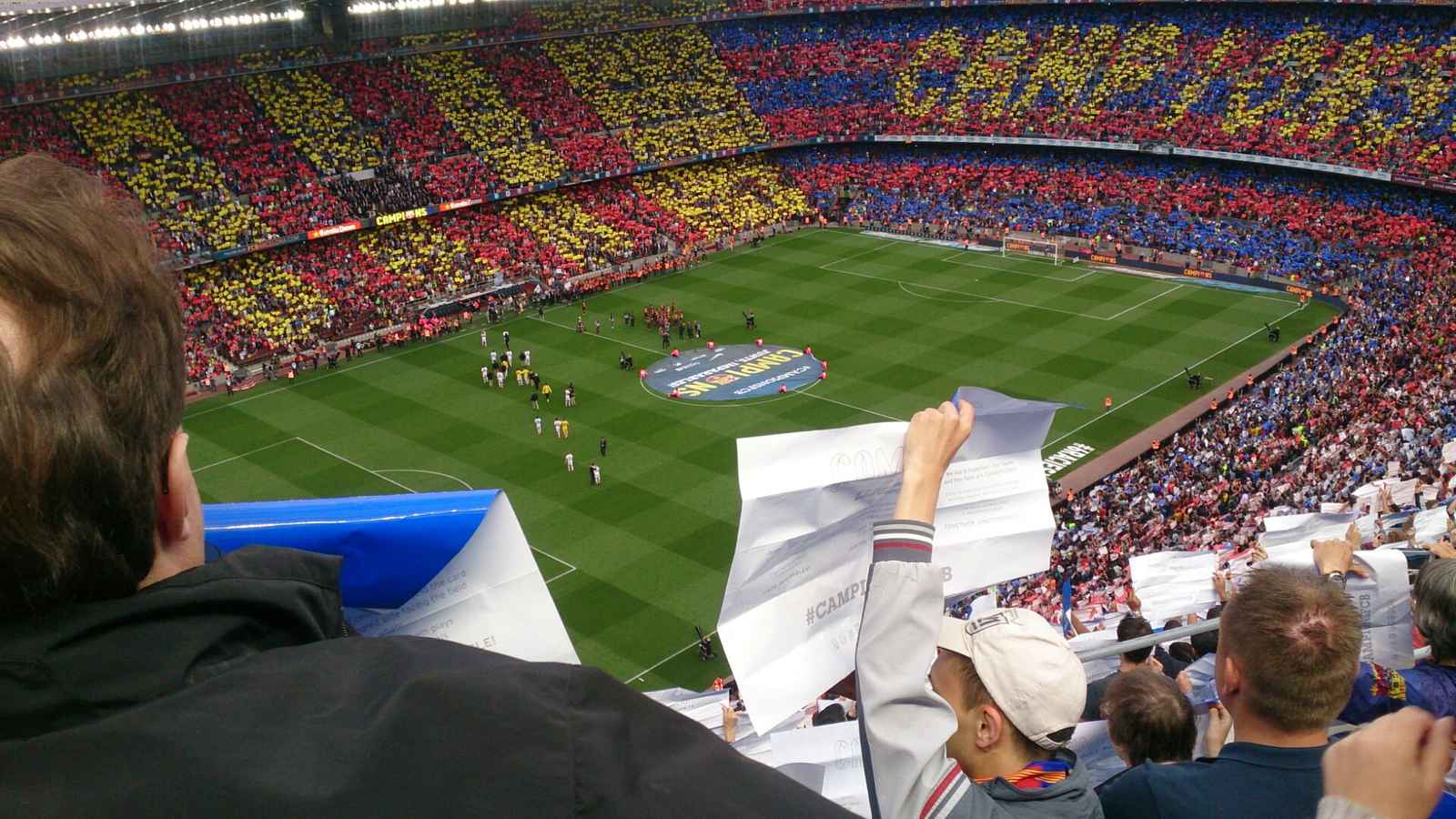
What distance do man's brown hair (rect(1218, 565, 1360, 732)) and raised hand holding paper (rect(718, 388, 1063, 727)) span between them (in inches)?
37.3

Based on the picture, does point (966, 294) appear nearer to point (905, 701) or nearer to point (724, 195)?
point (724, 195)

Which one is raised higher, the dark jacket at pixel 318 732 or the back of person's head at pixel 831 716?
the dark jacket at pixel 318 732

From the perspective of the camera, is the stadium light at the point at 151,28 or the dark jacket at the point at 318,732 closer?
the dark jacket at the point at 318,732

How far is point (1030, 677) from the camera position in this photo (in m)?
3.40

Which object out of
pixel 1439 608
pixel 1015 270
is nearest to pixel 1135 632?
pixel 1439 608

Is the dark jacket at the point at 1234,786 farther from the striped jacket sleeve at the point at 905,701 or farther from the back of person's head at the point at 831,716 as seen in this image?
the back of person's head at the point at 831,716

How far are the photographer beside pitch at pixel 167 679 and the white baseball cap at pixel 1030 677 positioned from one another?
7.16 feet

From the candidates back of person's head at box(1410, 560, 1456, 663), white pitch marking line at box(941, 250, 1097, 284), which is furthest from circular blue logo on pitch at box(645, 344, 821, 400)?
back of person's head at box(1410, 560, 1456, 663)

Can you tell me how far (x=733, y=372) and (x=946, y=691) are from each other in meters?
39.2

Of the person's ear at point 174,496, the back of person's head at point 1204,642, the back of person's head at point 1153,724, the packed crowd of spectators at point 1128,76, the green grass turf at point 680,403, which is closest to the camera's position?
the person's ear at point 174,496

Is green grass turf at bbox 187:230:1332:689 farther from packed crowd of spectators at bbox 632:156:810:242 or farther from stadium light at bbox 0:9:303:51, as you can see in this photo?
stadium light at bbox 0:9:303:51

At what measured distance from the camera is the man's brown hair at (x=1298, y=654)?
3676mm

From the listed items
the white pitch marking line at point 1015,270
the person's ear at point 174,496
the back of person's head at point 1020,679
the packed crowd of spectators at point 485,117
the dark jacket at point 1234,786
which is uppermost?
the person's ear at point 174,496

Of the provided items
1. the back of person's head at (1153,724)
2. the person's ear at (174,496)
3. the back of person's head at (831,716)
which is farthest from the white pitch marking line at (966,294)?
the person's ear at (174,496)
